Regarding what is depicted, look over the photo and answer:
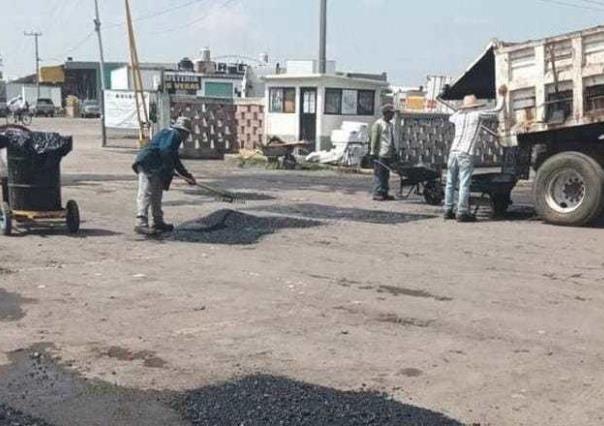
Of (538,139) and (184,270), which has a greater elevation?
(538,139)

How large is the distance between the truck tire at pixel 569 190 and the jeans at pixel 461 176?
95cm

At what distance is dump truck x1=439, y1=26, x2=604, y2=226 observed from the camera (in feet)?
39.5

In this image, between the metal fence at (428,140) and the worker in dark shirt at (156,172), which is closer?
the worker in dark shirt at (156,172)

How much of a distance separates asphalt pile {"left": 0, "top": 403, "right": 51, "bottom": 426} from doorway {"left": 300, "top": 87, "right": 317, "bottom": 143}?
22.5 metres

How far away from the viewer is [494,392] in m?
5.31

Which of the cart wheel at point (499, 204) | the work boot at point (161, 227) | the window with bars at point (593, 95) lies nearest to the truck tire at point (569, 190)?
the window with bars at point (593, 95)

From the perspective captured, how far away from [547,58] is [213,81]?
35.3m

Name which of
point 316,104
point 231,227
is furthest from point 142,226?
point 316,104

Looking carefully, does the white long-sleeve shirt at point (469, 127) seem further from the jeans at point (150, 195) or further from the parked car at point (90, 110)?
the parked car at point (90, 110)

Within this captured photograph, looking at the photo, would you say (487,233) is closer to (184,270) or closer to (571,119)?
(571,119)

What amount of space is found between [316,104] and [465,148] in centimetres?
1423

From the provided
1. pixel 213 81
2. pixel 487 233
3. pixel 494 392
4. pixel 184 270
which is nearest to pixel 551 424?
pixel 494 392

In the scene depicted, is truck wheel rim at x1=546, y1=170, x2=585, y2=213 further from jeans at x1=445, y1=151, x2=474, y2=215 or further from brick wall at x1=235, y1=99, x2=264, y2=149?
brick wall at x1=235, y1=99, x2=264, y2=149

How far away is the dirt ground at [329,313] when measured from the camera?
5.42m
